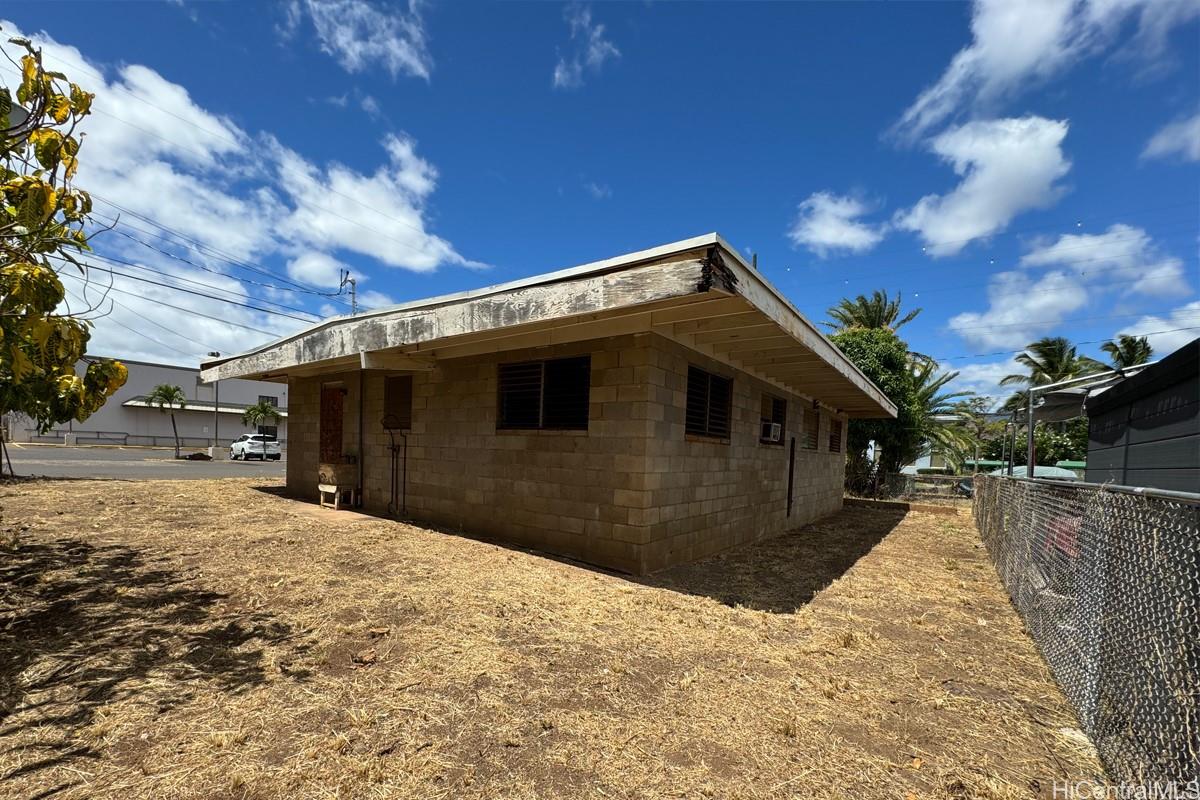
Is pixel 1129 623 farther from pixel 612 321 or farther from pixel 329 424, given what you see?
pixel 329 424

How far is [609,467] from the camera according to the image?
6699 mm

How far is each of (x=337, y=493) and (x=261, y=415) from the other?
39798mm

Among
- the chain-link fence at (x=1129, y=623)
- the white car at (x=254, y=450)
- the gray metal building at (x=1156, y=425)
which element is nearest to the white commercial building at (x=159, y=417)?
the white car at (x=254, y=450)

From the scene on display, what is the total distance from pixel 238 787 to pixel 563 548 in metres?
4.96

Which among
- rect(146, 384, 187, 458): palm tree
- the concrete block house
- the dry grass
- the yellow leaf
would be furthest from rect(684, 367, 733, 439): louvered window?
rect(146, 384, 187, 458): palm tree

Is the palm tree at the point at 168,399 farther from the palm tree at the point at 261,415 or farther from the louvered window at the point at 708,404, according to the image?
the louvered window at the point at 708,404

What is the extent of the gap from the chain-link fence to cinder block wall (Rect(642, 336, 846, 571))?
368cm

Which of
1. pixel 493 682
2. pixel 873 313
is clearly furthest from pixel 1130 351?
pixel 493 682

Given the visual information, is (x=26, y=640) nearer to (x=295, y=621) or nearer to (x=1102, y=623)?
(x=295, y=621)

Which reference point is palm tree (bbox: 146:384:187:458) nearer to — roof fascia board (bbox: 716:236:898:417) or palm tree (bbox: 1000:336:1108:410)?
roof fascia board (bbox: 716:236:898:417)

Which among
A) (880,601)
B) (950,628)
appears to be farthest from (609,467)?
(950,628)

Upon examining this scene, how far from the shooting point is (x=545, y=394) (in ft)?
24.7

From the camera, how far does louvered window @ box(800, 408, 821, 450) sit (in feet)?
41.4

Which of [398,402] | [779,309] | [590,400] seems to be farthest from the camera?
[398,402]
